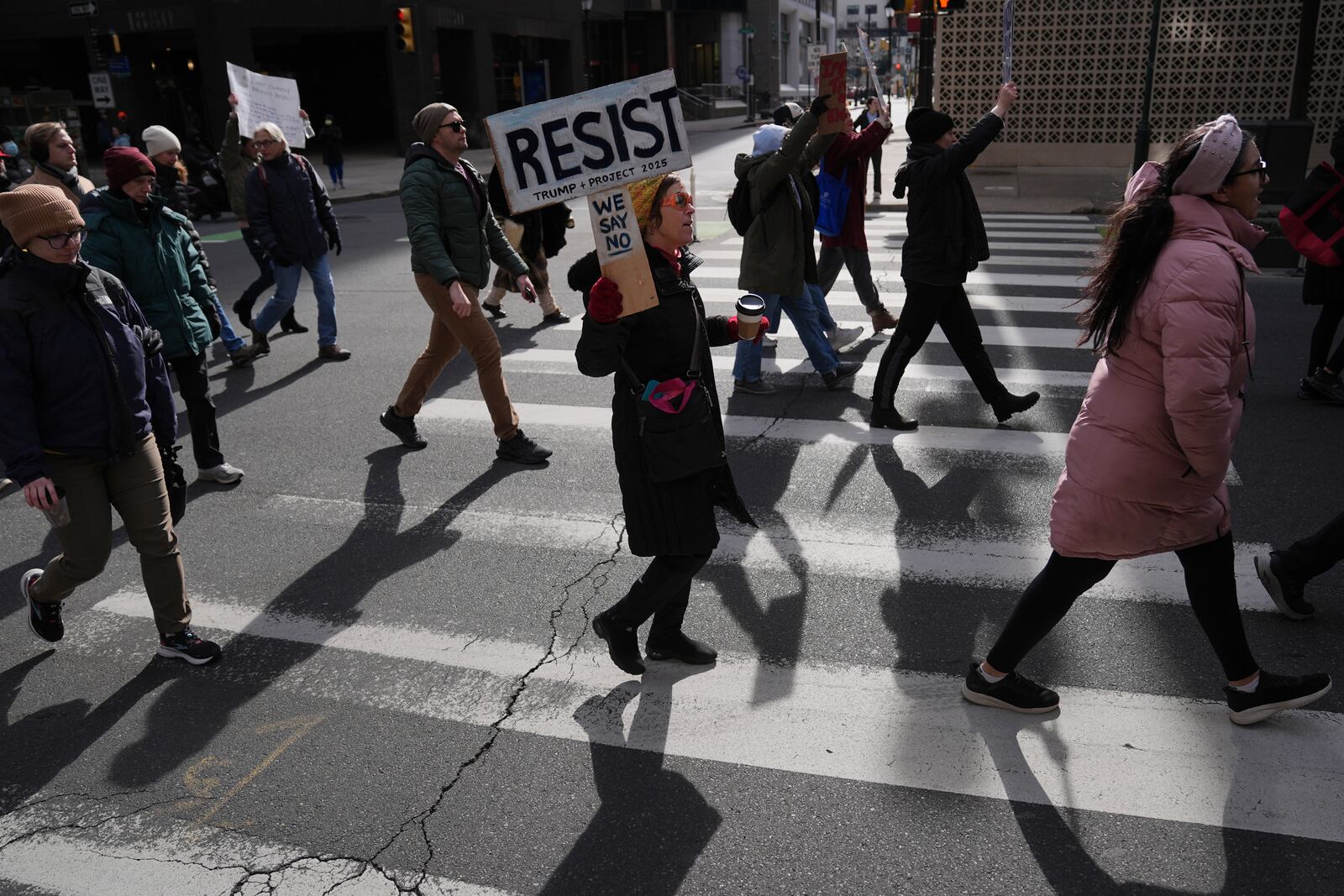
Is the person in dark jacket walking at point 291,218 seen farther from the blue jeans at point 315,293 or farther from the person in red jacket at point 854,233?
the person in red jacket at point 854,233

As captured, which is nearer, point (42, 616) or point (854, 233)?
point (42, 616)

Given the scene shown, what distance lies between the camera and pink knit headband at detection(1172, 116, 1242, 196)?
123 inches

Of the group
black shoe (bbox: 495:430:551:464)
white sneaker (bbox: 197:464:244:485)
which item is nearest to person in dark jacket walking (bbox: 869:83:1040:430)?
black shoe (bbox: 495:430:551:464)

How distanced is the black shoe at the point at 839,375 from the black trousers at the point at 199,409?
13.8 ft

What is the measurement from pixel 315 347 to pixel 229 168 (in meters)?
2.40

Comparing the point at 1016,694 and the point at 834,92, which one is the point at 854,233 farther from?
the point at 1016,694

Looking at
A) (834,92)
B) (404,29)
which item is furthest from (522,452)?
(404,29)

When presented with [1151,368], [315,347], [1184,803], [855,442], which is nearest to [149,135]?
[315,347]

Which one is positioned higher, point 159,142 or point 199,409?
point 159,142

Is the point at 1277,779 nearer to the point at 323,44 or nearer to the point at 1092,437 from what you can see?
the point at 1092,437

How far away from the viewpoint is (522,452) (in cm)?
662

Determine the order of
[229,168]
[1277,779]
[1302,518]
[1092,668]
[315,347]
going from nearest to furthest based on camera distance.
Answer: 1. [1277,779]
2. [1092,668]
3. [1302,518]
4. [315,347]
5. [229,168]

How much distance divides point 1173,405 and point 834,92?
448 centimetres

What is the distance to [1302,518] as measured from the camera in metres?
5.35
